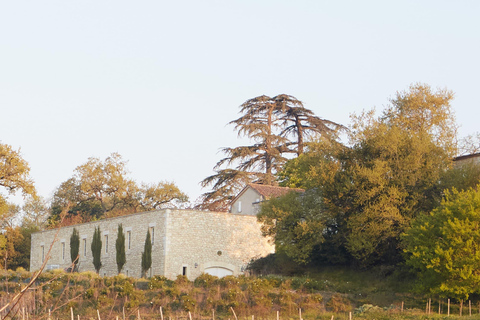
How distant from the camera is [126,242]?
40.2 m

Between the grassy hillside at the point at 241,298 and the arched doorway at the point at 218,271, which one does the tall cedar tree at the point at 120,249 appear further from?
the grassy hillside at the point at 241,298

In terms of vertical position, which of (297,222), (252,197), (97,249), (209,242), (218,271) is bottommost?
(218,271)

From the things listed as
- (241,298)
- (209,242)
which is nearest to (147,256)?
(209,242)

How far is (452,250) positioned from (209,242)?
16358 millimetres

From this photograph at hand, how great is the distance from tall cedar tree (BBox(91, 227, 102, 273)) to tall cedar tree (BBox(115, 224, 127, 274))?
224 cm

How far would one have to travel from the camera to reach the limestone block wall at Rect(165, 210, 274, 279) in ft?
123

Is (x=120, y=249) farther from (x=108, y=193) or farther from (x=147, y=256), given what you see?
(x=108, y=193)

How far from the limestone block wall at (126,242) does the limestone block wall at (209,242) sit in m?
0.71

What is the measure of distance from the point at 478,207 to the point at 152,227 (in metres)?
19.3

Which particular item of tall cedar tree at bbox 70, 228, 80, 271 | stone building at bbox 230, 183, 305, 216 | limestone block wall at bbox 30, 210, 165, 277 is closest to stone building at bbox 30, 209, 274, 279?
limestone block wall at bbox 30, 210, 165, 277

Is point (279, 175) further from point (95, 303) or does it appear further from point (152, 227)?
point (95, 303)

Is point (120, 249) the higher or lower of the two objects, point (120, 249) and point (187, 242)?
the lower

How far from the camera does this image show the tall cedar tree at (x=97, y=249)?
41.4 meters

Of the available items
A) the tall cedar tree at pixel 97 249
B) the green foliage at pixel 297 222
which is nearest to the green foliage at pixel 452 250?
the green foliage at pixel 297 222
